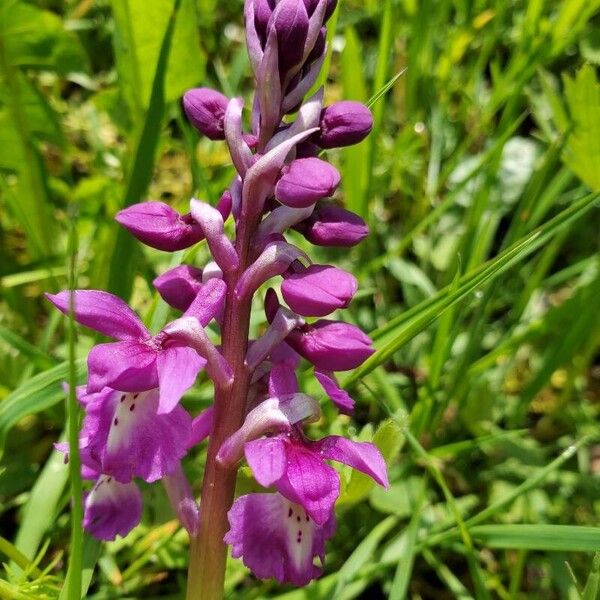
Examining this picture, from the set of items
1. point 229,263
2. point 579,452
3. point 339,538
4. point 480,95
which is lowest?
point 339,538

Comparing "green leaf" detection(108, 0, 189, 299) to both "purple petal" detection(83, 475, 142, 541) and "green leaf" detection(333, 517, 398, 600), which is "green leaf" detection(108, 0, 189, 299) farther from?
"green leaf" detection(333, 517, 398, 600)

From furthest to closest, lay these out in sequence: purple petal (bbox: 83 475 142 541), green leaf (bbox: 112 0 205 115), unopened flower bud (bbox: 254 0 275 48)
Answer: green leaf (bbox: 112 0 205 115) < purple petal (bbox: 83 475 142 541) < unopened flower bud (bbox: 254 0 275 48)

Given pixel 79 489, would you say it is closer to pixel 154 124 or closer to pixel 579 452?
pixel 154 124

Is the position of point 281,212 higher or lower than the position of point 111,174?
lower

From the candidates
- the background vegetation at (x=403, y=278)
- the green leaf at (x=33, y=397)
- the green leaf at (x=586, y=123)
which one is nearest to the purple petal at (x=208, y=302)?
the background vegetation at (x=403, y=278)

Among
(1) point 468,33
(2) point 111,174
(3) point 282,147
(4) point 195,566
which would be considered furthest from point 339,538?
(1) point 468,33

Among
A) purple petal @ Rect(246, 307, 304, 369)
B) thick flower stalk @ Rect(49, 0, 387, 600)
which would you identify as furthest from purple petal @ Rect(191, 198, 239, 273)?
purple petal @ Rect(246, 307, 304, 369)
